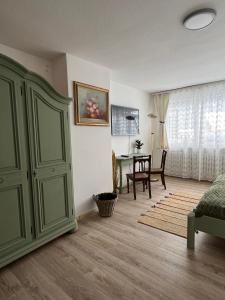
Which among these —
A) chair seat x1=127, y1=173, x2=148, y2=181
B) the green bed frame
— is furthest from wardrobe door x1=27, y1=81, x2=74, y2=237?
chair seat x1=127, y1=173, x2=148, y2=181

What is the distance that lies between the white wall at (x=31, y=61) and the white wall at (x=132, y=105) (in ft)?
5.19

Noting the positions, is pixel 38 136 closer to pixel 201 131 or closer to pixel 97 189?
pixel 97 189

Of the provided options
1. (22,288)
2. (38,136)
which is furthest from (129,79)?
(22,288)

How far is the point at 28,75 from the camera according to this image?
6.20 ft

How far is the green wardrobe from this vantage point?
5.75ft

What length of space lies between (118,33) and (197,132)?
3438 mm

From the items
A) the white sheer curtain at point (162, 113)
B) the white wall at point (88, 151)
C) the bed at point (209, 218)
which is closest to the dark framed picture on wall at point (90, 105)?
the white wall at point (88, 151)

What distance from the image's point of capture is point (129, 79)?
3.91 m

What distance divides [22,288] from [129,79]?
372 centimetres

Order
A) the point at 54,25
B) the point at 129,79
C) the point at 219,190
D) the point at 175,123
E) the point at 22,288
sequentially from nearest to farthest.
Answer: the point at 22,288 < the point at 54,25 < the point at 219,190 < the point at 129,79 < the point at 175,123

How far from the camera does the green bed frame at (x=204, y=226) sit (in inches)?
75.2

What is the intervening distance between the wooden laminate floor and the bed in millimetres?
240

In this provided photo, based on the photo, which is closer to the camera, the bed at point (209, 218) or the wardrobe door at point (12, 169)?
the wardrobe door at point (12, 169)

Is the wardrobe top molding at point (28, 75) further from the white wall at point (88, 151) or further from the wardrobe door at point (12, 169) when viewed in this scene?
the white wall at point (88, 151)
